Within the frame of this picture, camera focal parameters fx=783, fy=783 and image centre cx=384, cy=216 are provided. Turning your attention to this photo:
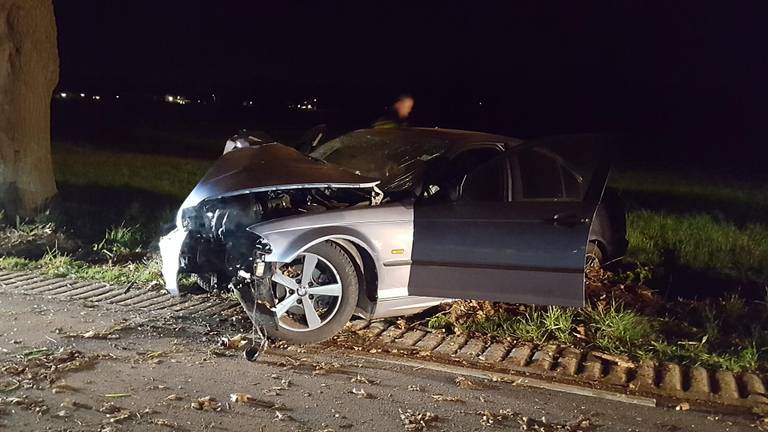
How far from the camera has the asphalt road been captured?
13.8 feet

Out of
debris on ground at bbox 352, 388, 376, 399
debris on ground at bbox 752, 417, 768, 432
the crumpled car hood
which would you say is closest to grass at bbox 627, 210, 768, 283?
debris on ground at bbox 752, 417, 768, 432

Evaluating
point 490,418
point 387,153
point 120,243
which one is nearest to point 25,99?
point 120,243

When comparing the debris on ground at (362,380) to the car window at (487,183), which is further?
the car window at (487,183)

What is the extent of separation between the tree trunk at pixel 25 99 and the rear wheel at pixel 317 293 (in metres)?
5.17

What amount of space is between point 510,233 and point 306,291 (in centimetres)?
150

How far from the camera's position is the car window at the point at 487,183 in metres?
5.67

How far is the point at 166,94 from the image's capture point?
260 ft

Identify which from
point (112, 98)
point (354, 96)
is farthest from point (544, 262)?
point (112, 98)

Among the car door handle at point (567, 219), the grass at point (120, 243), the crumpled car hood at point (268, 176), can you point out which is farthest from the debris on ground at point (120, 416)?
the grass at point (120, 243)

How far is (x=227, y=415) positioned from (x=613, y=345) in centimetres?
283

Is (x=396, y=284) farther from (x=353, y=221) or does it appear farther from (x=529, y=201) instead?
(x=529, y=201)

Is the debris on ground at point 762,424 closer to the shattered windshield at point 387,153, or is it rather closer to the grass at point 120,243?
the shattered windshield at point 387,153

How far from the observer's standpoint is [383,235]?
5.55 meters

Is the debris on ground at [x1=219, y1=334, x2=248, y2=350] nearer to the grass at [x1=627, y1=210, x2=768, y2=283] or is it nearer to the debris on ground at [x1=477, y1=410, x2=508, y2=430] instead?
the debris on ground at [x1=477, y1=410, x2=508, y2=430]
